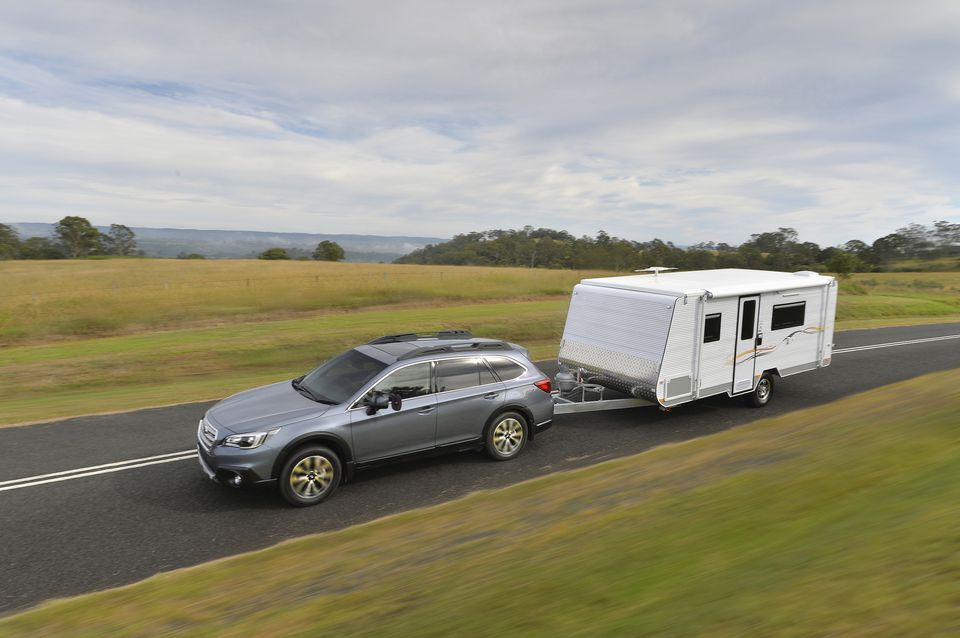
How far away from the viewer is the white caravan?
10242 mm

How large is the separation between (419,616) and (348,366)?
497 centimetres

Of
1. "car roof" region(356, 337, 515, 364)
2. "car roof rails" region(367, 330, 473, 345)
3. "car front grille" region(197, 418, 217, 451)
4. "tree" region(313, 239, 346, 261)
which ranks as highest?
"tree" region(313, 239, 346, 261)

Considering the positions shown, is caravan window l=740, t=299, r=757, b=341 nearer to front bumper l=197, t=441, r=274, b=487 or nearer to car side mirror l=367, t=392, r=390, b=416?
car side mirror l=367, t=392, r=390, b=416

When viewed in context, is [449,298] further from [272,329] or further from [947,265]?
[947,265]

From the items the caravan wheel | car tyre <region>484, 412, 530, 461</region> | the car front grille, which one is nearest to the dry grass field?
the car front grille

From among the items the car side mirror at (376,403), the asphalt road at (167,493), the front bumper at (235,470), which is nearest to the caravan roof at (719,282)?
the asphalt road at (167,493)

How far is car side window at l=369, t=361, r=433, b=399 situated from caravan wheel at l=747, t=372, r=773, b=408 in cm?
731

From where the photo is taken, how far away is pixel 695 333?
10.4 metres

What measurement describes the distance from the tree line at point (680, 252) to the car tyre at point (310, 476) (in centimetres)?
2982

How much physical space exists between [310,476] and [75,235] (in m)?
106

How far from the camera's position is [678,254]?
162 feet

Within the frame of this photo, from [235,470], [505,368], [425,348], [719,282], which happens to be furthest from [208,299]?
[719,282]

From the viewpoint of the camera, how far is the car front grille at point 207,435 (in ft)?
23.1

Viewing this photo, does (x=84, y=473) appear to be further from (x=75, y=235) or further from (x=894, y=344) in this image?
(x=75, y=235)
